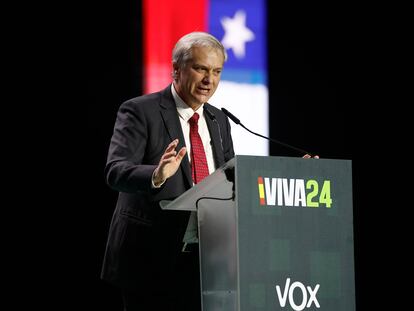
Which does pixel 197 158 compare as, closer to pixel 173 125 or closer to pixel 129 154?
pixel 173 125

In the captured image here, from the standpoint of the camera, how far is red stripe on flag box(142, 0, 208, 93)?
12.2 feet

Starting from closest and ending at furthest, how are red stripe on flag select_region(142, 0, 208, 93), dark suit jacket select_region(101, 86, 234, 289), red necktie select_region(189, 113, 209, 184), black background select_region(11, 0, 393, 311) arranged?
dark suit jacket select_region(101, 86, 234, 289), red necktie select_region(189, 113, 209, 184), black background select_region(11, 0, 393, 311), red stripe on flag select_region(142, 0, 208, 93)

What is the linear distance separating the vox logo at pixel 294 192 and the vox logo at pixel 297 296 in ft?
0.74

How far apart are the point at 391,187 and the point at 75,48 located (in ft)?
6.75

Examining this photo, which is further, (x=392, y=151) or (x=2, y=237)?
(x=392, y=151)

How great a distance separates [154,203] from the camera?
2494mm

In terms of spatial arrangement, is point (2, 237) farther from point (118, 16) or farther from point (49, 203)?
point (118, 16)

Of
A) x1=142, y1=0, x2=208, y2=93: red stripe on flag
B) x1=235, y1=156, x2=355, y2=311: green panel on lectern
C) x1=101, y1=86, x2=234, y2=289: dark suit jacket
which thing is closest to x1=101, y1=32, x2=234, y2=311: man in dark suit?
x1=101, y1=86, x2=234, y2=289: dark suit jacket

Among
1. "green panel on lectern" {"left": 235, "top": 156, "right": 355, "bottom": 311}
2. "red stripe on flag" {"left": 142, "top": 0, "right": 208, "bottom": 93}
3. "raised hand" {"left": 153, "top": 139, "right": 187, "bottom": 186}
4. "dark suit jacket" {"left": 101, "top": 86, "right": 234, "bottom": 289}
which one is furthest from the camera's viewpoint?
"red stripe on flag" {"left": 142, "top": 0, "right": 208, "bottom": 93}

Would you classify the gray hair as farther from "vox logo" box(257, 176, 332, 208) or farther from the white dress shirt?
"vox logo" box(257, 176, 332, 208)

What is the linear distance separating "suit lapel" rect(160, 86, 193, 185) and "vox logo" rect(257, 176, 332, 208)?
1.67 feet

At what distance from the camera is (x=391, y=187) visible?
442 centimetres

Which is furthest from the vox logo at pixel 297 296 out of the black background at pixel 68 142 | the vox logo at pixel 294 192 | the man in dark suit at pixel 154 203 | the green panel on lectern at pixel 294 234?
the black background at pixel 68 142

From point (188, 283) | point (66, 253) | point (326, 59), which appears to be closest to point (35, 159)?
point (66, 253)
